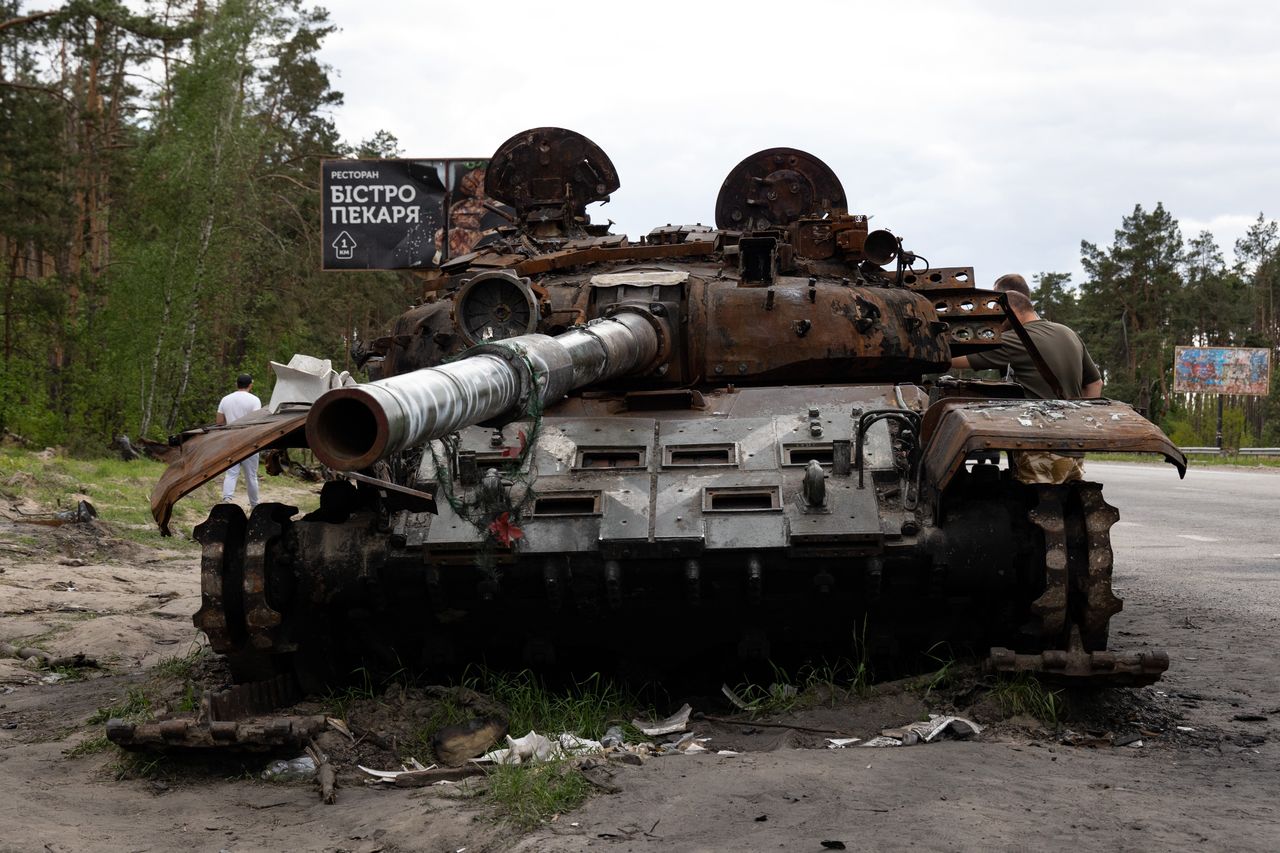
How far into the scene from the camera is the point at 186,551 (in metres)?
14.6

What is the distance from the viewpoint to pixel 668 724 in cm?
624

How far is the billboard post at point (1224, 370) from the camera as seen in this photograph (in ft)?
152

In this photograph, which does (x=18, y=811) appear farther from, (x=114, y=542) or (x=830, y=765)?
(x=114, y=542)

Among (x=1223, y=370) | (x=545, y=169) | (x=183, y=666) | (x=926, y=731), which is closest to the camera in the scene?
(x=926, y=731)

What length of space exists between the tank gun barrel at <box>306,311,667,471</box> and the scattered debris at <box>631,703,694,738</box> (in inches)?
61.2

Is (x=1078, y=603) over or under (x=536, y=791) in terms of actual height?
over

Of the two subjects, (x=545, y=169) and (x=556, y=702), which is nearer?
(x=556, y=702)

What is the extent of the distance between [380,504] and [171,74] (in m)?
25.2

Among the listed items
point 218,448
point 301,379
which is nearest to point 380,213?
point 301,379

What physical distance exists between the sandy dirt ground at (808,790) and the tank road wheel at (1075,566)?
1.27 feet

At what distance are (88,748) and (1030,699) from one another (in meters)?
3.99

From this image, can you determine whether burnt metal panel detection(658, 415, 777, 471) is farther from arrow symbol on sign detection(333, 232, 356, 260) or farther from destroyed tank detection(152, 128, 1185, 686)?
arrow symbol on sign detection(333, 232, 356, 260)

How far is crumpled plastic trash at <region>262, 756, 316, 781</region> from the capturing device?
18.6 feet

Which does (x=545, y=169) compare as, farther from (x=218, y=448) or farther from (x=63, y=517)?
(x=63, y=517)
